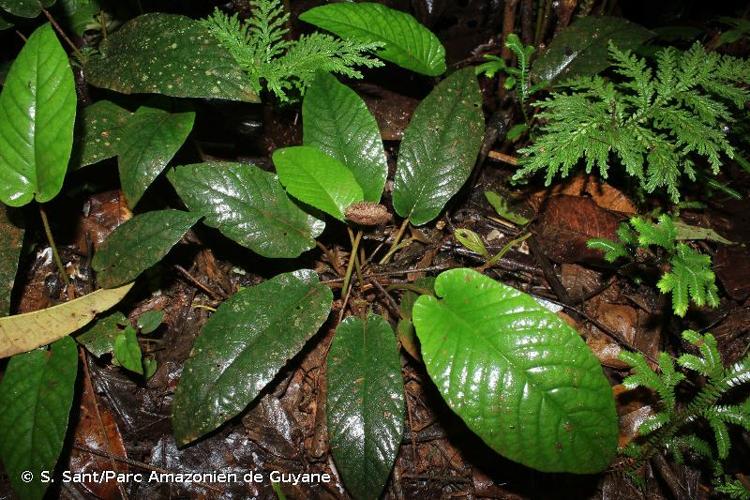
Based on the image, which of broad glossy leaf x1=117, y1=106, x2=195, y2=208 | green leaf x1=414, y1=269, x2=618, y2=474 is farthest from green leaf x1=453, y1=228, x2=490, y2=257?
broad glossy leaf x1=117, y1=106, x2=195, y2=208

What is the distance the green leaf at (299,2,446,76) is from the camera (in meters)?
2.43

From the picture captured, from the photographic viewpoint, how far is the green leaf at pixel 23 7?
2139mm

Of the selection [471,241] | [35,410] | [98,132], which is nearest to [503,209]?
[471,241]

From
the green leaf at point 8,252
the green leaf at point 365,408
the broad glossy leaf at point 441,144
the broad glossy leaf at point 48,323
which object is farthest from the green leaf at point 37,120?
the broad glossy leaf at point 441,144

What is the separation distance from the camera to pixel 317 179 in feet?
7.32

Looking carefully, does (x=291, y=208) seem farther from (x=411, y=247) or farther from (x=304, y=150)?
(x=411, y=247)

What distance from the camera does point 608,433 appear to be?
69.3 inches

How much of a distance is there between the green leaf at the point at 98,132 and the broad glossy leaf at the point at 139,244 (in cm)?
37

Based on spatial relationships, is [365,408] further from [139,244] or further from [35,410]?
[35,410]

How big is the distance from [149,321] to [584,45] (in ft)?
9.35

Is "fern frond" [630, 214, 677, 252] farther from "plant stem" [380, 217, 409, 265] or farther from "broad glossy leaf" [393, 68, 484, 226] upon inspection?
"plant stem" [380, 217, 409, 265]

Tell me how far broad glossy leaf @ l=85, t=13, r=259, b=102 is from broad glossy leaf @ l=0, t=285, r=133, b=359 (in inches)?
38.5

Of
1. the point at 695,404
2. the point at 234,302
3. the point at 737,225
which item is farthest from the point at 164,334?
the point at 737,225

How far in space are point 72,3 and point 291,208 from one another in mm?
1651
